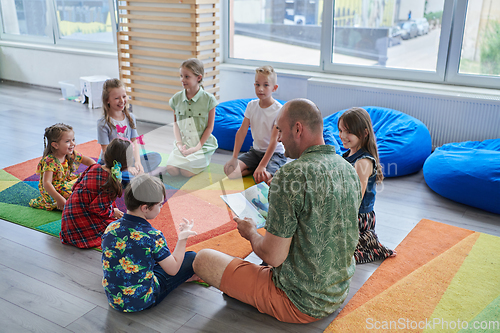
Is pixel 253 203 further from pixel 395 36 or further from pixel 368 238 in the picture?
pixel 395 36

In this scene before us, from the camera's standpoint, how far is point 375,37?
4617 millimetres

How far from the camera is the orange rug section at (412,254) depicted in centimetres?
208

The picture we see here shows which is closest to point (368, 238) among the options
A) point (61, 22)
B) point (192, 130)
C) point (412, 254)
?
point (412, 254)

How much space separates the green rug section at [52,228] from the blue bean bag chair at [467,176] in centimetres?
268

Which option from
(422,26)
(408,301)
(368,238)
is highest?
(422,26)

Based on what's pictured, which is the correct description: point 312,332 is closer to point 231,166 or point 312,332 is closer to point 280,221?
point 280,221

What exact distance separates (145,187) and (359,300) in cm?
114

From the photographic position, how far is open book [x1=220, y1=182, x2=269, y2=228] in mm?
2633

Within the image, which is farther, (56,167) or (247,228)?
(56,167)

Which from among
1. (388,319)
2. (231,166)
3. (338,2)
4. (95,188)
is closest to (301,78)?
(338,2)

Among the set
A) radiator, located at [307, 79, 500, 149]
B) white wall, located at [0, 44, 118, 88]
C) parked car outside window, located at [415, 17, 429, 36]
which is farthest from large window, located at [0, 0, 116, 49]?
parked car outside window, located at [415, 17, 429, 36]

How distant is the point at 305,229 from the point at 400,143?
2.25 metres

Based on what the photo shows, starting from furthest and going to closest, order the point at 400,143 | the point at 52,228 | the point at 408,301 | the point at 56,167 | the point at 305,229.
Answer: the point at 400,143
the point at 56,167
the point at 52,228
the point at 408,301
the point at 305,229

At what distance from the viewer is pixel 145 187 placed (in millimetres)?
1770
